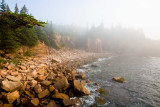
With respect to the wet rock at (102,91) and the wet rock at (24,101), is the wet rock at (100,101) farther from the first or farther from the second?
the wet rock at (24,101)

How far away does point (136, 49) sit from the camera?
6850cm

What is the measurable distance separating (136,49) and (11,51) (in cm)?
8258

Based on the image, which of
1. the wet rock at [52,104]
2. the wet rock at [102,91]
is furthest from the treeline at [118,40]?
the wet rock at [52,104]

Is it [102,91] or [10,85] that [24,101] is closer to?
[10,85]

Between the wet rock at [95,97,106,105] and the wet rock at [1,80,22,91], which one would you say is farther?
the wet rock at [95,97,106,105]

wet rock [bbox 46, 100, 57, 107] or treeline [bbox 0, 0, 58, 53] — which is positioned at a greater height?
treeline [bbox 0, 0, 58, 53]

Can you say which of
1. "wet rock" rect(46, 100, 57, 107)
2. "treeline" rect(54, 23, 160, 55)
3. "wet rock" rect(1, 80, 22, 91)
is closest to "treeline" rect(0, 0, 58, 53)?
"wet rock" rect(1, 80, 22, 91)

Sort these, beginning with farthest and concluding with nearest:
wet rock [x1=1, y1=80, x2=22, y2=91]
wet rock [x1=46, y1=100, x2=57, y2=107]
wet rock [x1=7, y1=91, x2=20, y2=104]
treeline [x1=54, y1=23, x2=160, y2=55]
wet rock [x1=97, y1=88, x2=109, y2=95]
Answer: treeline [x1=54, y1=23, x2=160, y2=55]
wet rock [x1=97, y1=88, x2=109, y2=95]
wet rock [x1=46, y1=100, x2=57, y2=107]
wet rock [x1=1, y1=80, x2=22, y2=91]
wet rock [x1=7, y1=91, x2=20, y2=104]

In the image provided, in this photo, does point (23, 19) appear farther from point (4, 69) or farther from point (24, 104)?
point (24, 104)

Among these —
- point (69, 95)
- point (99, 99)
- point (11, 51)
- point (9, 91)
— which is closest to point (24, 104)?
point (9, 91)

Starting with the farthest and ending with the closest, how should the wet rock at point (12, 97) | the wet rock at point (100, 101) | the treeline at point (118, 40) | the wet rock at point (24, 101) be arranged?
the treeline at point (118, 40) → the wet rock at point (100, 101) → the wet rock at point (24, 101) → the wet rock at point (12, 97)

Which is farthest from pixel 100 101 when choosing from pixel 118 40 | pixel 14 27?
pixel 118 40

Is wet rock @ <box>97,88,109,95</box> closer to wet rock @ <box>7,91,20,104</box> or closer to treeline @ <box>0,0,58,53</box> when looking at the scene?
wet rock @ <box>7,91,20,104</box>

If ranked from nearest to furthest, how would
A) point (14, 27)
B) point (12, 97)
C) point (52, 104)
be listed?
point (12, 97), point (52, 104), point (14, 27)
